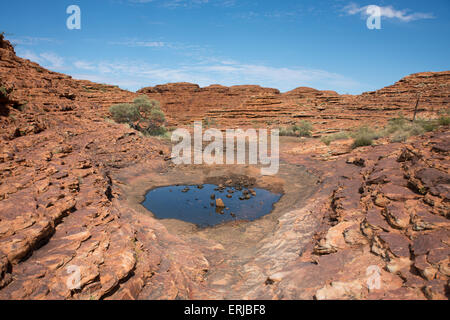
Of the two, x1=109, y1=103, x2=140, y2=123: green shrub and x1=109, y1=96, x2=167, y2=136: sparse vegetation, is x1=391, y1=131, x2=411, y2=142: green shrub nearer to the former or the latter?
x1=109, y1=96, x2=167, y2=136: sparse vegetation

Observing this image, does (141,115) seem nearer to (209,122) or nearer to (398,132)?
(209,122)

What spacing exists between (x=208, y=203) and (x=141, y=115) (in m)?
20.9

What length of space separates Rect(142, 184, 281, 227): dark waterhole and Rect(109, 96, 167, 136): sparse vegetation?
1613 centimetres

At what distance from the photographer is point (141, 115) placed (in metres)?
28.4

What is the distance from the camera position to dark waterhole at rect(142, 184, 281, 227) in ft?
34.4

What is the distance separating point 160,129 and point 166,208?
63.8 feet

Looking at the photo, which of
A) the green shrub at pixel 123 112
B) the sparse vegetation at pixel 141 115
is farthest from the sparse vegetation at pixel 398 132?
the green shrub at pixel 123 112

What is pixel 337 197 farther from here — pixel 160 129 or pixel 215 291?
pixel 160 129

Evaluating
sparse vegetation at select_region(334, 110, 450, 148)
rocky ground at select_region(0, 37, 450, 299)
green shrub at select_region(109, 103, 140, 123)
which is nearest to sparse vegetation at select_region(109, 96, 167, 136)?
green shrub at select_region(109, 103, 140, 123)

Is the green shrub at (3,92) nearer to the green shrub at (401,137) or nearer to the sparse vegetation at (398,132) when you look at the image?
the sparse vegetation at (398,132)

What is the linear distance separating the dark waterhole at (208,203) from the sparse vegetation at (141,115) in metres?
16.1

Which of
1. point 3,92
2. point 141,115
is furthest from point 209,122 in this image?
point 3,92
